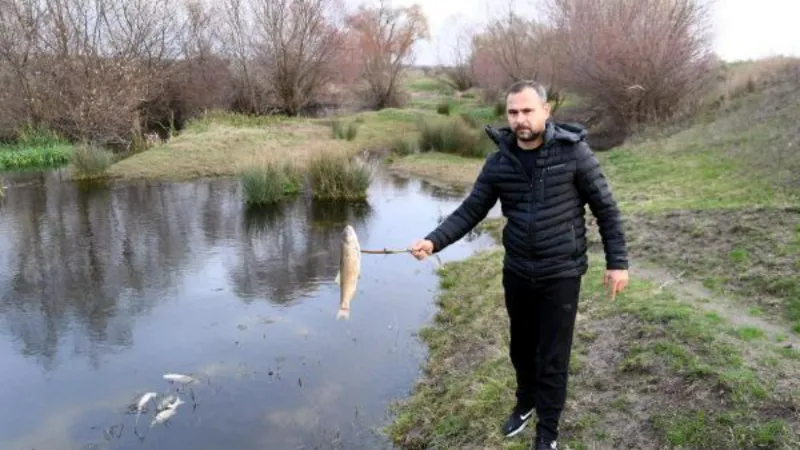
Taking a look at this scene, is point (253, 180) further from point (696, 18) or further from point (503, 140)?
point (696, 18)

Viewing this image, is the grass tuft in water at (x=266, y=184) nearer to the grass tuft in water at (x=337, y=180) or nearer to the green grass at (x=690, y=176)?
the grass tuft in water at (x=337, y=180)

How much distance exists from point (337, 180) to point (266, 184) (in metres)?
1.51

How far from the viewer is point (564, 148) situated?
3314mm

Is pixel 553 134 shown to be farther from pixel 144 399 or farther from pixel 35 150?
pixel 35 150

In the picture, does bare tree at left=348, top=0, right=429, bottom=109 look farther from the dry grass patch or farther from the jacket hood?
the jacket hood

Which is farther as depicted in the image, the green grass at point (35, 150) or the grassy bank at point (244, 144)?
the green grass at point (35, 150)

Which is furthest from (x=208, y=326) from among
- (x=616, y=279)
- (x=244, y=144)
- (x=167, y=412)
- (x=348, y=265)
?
(x=244, y=144)

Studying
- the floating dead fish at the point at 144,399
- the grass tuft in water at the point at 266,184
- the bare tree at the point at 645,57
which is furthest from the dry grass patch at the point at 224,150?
the floating dead fish at the point at 144,399

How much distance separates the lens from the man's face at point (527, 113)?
3.29 m

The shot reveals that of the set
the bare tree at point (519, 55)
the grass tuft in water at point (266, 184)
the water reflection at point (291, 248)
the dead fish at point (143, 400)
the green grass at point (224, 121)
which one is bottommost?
the dead fish at point (143, 400)

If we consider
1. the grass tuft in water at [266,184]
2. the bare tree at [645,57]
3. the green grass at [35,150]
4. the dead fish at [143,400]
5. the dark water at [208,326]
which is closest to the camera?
the dark water at [208,326]

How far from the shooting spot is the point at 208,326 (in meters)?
7.21

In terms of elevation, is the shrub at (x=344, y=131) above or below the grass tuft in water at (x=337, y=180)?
above

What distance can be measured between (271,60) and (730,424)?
29.8m
